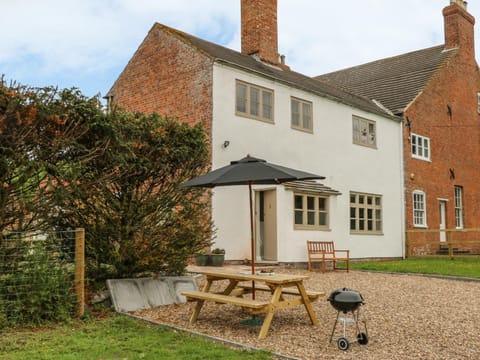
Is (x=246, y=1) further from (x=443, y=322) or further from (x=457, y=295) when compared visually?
(x=443, y=322)

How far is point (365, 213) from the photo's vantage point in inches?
774

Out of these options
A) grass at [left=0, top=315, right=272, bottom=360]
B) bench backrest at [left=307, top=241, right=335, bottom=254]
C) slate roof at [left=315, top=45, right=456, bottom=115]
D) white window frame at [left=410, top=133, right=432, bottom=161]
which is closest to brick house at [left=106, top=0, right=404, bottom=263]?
bench backrest at [left=307, top=241, right=335, bottom=254]

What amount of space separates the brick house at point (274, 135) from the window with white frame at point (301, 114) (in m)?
0.03

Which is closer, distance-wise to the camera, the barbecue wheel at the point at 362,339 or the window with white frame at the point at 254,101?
the barbecue wheel at the point at 362,339

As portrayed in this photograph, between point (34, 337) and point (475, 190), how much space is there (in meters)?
24.3

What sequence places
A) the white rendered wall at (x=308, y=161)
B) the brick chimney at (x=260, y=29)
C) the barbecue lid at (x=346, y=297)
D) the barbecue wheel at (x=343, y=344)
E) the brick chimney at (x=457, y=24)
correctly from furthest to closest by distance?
the brick chimney at (x=457, y=24), the brick chimney at (x=260, y=29), the white rendered wall at (x=308, y=161), the barbecue lid at (x=346, y=297), the barbecue wheel at (x=343, y=344)

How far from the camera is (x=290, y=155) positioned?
54.9 feet

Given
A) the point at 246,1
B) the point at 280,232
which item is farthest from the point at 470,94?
the point at 280,232

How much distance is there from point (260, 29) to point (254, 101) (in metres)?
4.35

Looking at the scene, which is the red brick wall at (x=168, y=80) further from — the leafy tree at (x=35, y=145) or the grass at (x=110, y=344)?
the grass at (x=110, y=344)

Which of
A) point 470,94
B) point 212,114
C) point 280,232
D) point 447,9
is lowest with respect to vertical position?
point 280,232

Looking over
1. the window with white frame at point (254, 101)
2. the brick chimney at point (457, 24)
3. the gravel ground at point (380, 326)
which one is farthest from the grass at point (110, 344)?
the brick chimney at point (457, 24)

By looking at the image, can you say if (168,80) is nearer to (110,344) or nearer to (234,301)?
(234,301)

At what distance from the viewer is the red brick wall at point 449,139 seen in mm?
22328
